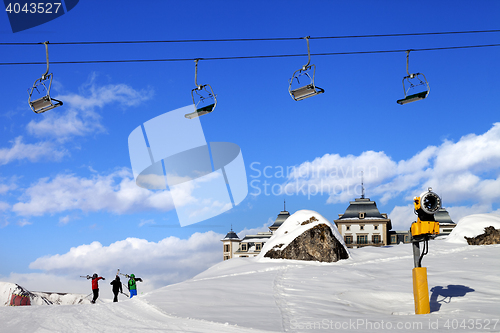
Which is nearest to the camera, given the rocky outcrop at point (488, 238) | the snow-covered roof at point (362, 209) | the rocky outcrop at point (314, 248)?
the rocky outcrop at point (314, 248)

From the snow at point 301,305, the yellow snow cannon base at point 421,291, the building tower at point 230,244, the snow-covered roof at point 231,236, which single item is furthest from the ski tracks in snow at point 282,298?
the snow-covered roof at point 231,236

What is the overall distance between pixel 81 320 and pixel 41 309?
3084mm

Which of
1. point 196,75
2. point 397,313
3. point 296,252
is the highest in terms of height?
point 196,75

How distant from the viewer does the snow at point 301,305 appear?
10398 millimetres

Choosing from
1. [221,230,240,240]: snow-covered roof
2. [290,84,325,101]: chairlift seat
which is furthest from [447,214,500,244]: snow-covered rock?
[221,230,240,240]: snow-covered roof

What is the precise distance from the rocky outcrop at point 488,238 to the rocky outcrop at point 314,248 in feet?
32.9

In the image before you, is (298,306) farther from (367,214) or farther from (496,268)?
(367,214)

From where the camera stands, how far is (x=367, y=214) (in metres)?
78.5

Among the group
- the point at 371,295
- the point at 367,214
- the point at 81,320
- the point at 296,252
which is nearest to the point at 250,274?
the point at 296,252

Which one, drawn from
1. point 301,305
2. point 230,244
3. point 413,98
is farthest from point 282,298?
point 230,244

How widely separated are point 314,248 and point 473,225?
1288 centimetres

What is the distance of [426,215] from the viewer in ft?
39.6

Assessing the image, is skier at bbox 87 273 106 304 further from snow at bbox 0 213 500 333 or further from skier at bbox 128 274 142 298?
snow at bbox 0 213 500 333

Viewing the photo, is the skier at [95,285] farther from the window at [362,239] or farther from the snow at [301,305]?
the window at [362,239]
